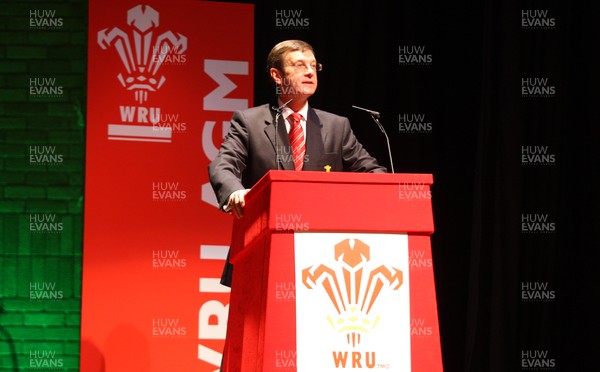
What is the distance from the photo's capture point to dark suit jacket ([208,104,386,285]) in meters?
3.02

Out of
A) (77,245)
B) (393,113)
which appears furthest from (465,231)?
(77,245)

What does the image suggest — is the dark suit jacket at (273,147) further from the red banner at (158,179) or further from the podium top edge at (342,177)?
the red banner at (158,179)

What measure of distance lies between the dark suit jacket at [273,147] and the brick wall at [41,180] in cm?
186

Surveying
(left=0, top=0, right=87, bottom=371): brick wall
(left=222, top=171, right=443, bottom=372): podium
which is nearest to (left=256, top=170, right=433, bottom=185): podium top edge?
(left=222, top=171, right=443, bottom=372): podium

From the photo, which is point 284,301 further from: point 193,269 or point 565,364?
point 565,364

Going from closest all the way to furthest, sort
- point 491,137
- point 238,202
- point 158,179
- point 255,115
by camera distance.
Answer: point 238,202
point 255,115
point 158,179
point 491,137

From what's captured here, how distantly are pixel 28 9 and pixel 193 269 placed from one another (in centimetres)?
180

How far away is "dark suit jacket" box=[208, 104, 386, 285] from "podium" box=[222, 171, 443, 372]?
677 mm

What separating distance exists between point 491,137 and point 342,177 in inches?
110

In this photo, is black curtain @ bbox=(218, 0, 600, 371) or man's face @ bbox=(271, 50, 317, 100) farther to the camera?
black curtain @ bbox=(218, 0, 600, 371)

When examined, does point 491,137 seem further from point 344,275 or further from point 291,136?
point 344,275

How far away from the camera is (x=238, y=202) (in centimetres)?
258

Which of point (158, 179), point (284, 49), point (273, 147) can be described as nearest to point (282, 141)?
point (273, 147)

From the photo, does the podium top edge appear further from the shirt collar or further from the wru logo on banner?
the wru logo on banner
